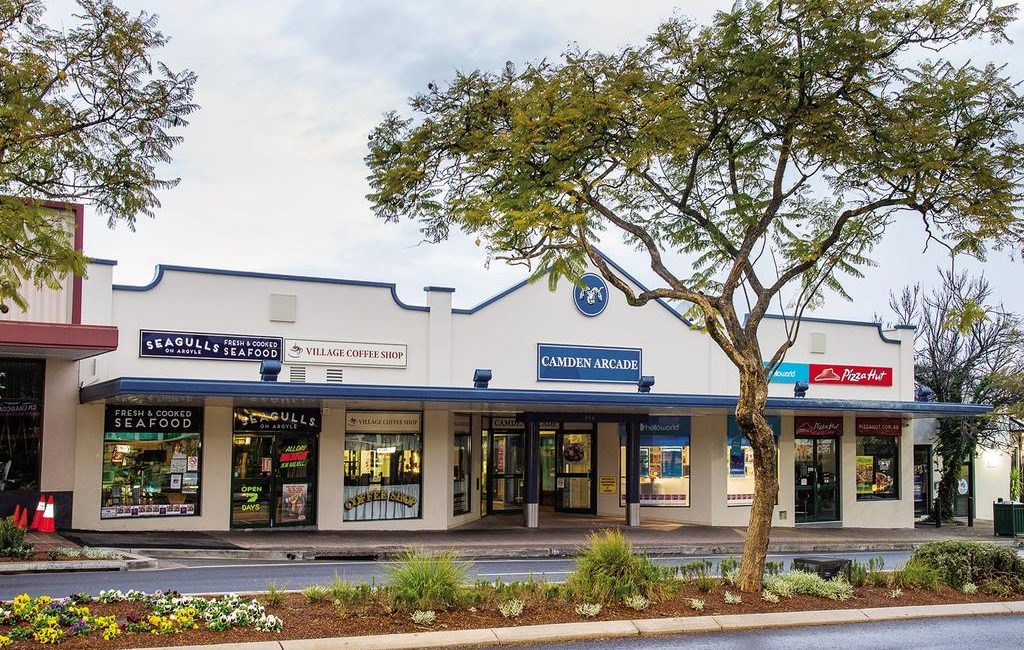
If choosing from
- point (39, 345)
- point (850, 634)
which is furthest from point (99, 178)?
point (850, 634)

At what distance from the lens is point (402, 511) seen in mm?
25453

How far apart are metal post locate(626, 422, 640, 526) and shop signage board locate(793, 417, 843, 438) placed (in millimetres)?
6116

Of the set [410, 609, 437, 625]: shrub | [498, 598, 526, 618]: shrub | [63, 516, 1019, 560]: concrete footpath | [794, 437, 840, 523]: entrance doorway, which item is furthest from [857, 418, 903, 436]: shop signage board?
[410, 609, 437, 625]: shrub

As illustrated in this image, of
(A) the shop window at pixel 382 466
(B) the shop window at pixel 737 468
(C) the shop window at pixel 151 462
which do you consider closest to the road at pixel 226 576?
(C) the shop window at pixel 151 462

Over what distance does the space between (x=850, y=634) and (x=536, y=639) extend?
3.86m

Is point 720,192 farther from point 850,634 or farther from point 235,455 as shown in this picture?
point 235,455

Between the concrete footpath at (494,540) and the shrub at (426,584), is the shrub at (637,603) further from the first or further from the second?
the concrete footpath at (494,540)

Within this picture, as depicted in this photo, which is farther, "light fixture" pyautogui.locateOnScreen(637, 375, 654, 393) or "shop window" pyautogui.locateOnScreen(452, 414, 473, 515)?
"light fixture" pyautogui.locateOnScreen(637, 375, 654, 393)

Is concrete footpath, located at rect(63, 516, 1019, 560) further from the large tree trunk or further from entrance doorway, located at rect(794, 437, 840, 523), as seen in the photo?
the large tree trunk

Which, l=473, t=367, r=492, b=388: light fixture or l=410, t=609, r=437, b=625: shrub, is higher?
l=473, t=367, r=492, b=388: light fixture

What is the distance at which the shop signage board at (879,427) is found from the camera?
106 feet

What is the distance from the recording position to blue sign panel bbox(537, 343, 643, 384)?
89.7 ft

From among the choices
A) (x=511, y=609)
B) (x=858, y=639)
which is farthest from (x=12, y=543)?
(x=858, y=639)

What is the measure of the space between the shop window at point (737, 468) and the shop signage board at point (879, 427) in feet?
14.0
